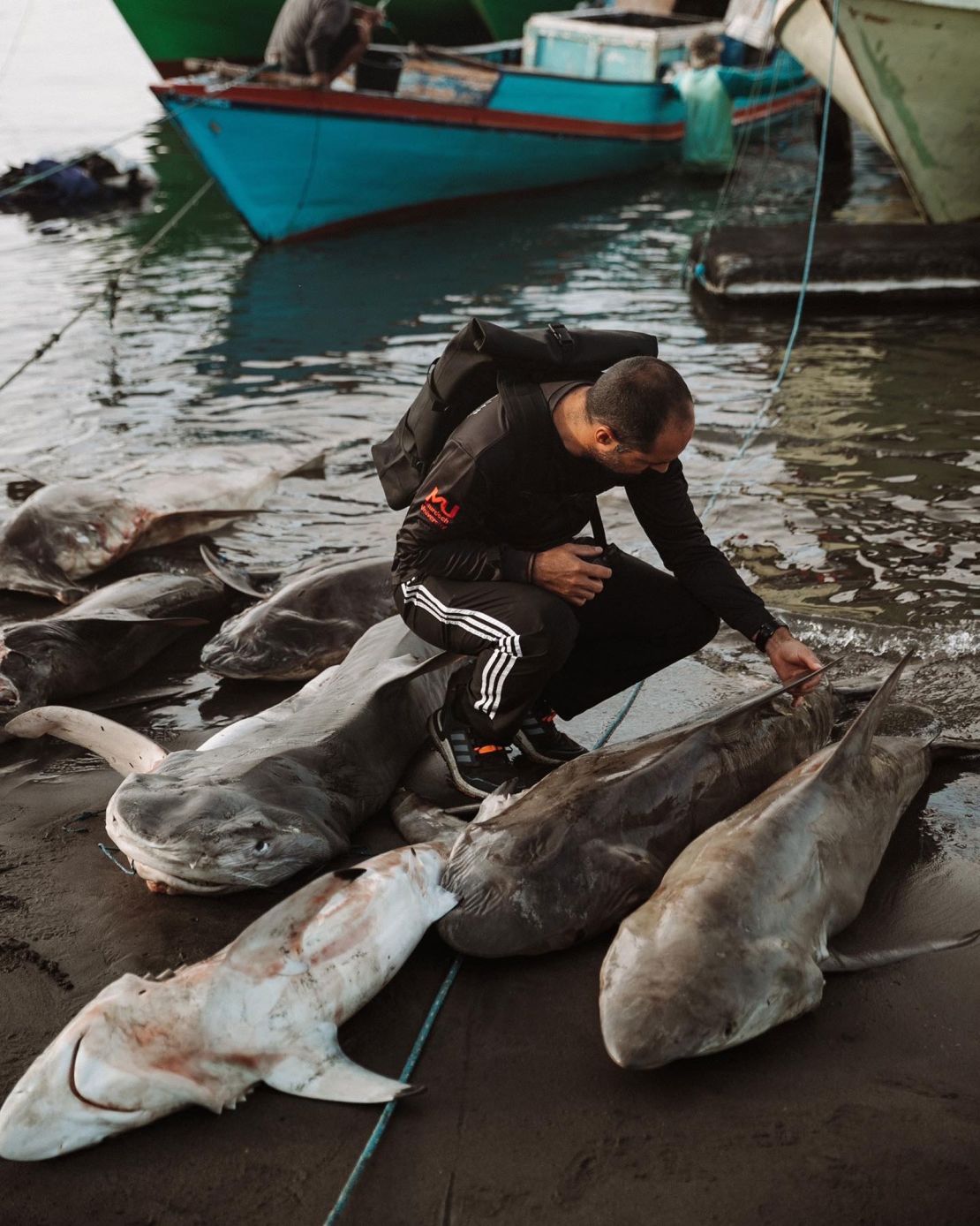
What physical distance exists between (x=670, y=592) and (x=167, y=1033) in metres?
2.31

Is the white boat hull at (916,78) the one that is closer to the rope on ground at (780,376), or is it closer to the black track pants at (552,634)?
the rope on ground at (780,376)

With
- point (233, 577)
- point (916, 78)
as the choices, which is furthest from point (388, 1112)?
point (916, 78)

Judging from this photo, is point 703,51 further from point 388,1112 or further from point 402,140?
point 388,1112

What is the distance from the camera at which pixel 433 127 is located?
1526 cm

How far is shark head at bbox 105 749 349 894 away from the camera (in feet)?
11.3

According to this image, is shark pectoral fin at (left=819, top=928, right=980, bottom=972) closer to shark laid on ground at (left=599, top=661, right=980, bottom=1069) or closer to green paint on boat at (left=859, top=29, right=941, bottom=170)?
shark laid on ground at (left=599, top=661, right=980, bottom=1069)

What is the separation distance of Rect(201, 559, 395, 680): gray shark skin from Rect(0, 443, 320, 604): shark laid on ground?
1.24 metres

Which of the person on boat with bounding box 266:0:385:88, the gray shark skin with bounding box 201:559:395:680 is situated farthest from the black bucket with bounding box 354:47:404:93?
the gray shark skin with bounding box 201:559:395:680

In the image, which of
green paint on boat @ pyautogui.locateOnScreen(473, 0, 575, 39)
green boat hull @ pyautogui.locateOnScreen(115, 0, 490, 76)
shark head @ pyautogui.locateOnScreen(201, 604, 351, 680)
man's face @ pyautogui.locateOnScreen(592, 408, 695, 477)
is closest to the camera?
man's face @ pyautogui.locateOnScreen(592, 408, 695, 477)

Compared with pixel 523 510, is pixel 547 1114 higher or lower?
lower

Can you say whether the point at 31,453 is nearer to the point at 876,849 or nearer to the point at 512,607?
the point at 512,607

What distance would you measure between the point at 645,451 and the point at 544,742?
1250mm

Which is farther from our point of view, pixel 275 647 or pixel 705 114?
pixel 705 114

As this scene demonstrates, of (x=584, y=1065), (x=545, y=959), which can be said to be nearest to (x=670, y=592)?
(x=545, y=959)
